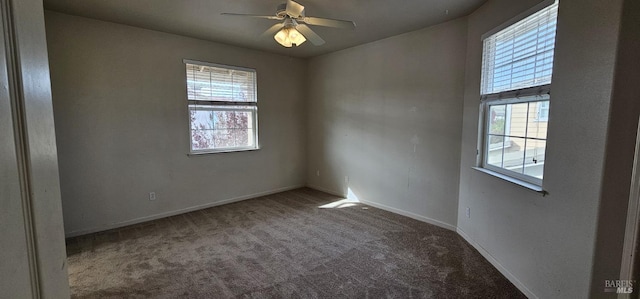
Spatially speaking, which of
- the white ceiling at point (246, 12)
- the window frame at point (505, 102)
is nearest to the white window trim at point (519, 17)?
the window frame at point (505, 102)

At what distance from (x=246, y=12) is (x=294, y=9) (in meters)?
0.93

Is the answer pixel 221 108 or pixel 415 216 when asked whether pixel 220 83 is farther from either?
pixel 415 216

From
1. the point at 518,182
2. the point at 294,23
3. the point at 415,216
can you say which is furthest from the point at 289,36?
the point at 415,216

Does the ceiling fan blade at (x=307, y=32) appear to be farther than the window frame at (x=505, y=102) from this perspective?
Yes

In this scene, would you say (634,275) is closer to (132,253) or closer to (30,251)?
(30,251)

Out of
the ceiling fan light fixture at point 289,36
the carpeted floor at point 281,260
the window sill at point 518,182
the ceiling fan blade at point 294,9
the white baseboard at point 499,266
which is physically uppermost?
the ceiling fan blade at point 294,9

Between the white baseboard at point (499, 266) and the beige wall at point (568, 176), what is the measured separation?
0.4 inches

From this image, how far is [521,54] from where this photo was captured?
2.37 m

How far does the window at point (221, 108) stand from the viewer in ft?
13.3

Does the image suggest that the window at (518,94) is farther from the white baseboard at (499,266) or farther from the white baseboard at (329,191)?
the white baseboard at (329,191)

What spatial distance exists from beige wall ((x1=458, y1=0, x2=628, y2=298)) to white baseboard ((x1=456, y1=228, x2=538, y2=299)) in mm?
11

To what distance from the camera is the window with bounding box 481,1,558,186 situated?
2107 mm

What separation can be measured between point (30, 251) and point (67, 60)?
3652 millimetres

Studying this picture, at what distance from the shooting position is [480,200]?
287cm
